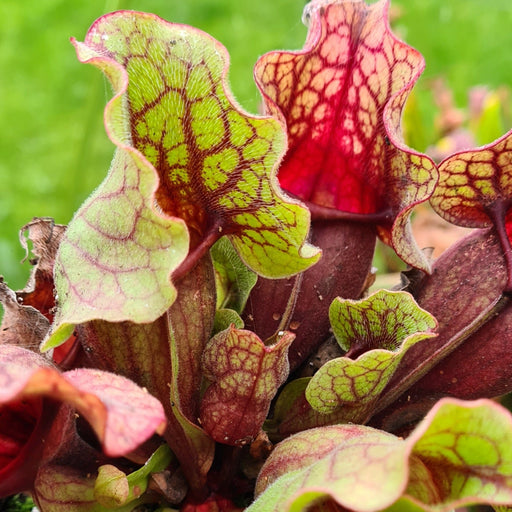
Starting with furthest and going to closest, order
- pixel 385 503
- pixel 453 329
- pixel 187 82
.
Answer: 1. pixel 453 329
2. pixel 187 82
3. pixel 385 503

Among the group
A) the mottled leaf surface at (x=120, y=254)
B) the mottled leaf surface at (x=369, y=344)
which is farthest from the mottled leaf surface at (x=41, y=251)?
the mottled leaf surface at (x=369, y=344)

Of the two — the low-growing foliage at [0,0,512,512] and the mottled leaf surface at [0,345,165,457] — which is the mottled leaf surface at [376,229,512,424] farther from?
the mottled leaf surface at [0,345,165,457]

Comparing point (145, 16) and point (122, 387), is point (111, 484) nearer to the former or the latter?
point (122, 387)

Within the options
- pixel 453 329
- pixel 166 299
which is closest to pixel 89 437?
pixel 166 299

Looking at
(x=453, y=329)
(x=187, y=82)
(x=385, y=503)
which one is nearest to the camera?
(x=385, y=503)

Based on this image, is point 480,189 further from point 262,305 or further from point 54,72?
point 54,72

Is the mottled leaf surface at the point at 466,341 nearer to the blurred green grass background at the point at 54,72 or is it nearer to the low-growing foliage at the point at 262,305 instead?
the low-growing foliage at the point at 262,305

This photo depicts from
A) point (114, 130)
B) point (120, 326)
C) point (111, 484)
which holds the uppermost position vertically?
point (114, 130)
